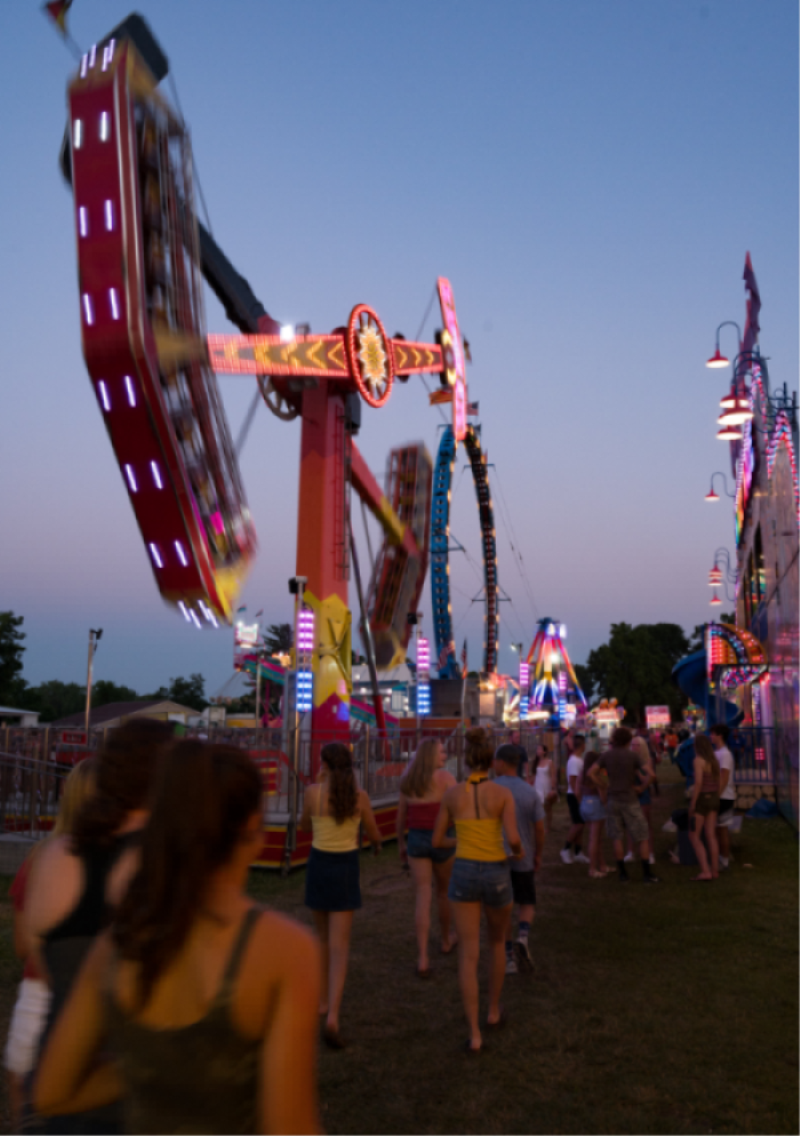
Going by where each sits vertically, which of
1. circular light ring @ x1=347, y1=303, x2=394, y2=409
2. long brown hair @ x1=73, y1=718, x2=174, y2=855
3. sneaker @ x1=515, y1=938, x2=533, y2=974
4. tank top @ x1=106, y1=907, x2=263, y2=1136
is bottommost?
sneaker @ x1=515, y1=938, x2=533, y2=974

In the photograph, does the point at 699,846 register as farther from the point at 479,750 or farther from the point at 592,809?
the point at 479,750

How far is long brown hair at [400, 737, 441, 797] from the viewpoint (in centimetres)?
807

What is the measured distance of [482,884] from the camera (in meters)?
6.02

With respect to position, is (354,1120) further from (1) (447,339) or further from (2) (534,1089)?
(1) (447,339)

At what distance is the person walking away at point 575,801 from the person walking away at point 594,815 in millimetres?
782

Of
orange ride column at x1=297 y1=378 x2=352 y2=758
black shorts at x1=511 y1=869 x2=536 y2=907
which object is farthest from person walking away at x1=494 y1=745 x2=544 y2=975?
orange ride column at x1=297 y1=378 x2=352 y2=758

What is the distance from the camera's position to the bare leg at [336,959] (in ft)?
19.7

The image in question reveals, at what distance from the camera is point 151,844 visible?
69.6 inches

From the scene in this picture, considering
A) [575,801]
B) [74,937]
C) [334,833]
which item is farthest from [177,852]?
[575,801]

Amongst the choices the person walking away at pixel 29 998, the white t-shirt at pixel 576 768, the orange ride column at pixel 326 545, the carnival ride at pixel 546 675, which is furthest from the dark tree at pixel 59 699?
the person walking away at pixel 29 998

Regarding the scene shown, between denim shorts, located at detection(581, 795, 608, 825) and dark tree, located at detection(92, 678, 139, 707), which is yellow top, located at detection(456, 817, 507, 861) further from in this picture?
dark tree, located at detection(92, 678, 139, 707)

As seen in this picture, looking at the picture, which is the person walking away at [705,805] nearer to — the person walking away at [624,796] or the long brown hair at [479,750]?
the person walking away at [624,796]

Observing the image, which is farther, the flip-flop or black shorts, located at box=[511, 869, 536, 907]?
black shorts, located at box=[511, 869, 536, 907]

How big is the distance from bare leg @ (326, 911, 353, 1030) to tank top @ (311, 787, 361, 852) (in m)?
0.42
